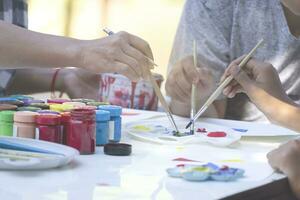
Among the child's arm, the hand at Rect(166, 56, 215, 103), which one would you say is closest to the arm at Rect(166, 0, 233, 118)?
the hand at Rect(166, 56, 215, 103)

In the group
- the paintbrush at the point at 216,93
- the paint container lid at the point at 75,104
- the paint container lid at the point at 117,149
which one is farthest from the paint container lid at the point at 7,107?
the paintbrush at the point at 216,93

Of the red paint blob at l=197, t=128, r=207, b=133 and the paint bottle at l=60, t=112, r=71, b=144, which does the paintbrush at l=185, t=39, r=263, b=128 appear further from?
the paint bottle at l=60, t=112, r=71, b=144

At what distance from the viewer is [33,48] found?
1.15m

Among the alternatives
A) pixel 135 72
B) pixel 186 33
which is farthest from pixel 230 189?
pixel 186 33

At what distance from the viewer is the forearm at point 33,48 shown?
1.14m

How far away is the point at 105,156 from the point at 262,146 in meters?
0.35

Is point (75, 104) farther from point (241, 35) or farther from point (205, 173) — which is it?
point (241, 35)

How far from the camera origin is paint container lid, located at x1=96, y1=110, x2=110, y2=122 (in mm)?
1162

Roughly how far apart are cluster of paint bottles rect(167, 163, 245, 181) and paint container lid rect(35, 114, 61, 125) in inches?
9.1

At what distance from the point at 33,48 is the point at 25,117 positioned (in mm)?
129

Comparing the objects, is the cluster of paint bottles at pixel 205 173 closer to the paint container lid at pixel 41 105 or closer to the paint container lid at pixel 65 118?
the paint container lid at pixel 65 118

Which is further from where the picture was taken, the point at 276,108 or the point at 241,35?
the point at 241,35

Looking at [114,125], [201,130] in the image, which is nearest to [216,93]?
[201,130]

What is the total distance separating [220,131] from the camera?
133cm
